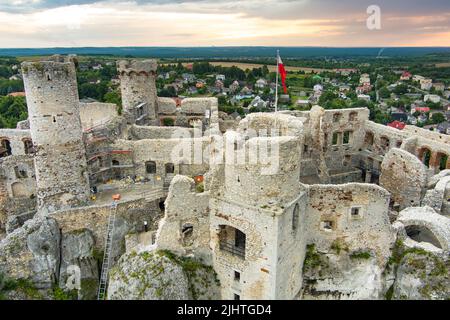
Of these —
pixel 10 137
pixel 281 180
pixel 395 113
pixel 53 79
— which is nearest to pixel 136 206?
pixel 53 79

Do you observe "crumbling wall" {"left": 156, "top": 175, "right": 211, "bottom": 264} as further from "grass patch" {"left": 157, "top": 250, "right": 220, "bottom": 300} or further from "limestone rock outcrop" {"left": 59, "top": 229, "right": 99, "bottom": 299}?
"limestone rock outcrop" {"left": 59, "top": 229, "right": 99, "bottom": 299}

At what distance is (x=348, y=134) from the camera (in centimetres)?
3206

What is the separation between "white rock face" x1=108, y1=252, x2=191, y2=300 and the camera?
1694 cm

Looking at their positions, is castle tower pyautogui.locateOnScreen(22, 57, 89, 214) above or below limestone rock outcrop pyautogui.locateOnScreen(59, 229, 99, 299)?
above

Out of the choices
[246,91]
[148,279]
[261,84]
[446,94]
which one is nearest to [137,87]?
[148,279]

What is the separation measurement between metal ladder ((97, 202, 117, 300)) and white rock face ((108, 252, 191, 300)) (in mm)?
2736

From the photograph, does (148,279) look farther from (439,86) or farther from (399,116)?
(439,86)

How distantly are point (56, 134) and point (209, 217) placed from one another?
31.3ft

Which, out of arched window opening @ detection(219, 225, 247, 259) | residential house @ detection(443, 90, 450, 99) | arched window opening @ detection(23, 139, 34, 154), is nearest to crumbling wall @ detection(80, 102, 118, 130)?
arched window opening @ detection(23, 139, 34, 154)

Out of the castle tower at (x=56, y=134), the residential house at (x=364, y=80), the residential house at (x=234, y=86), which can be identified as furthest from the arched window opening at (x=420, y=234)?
the residential house at (x=364, y=80)

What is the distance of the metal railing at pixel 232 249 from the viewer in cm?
1762

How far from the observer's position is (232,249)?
17922 mm

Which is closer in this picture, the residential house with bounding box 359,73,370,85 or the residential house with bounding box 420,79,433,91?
the residential house with bounding box 359,73,370,85
